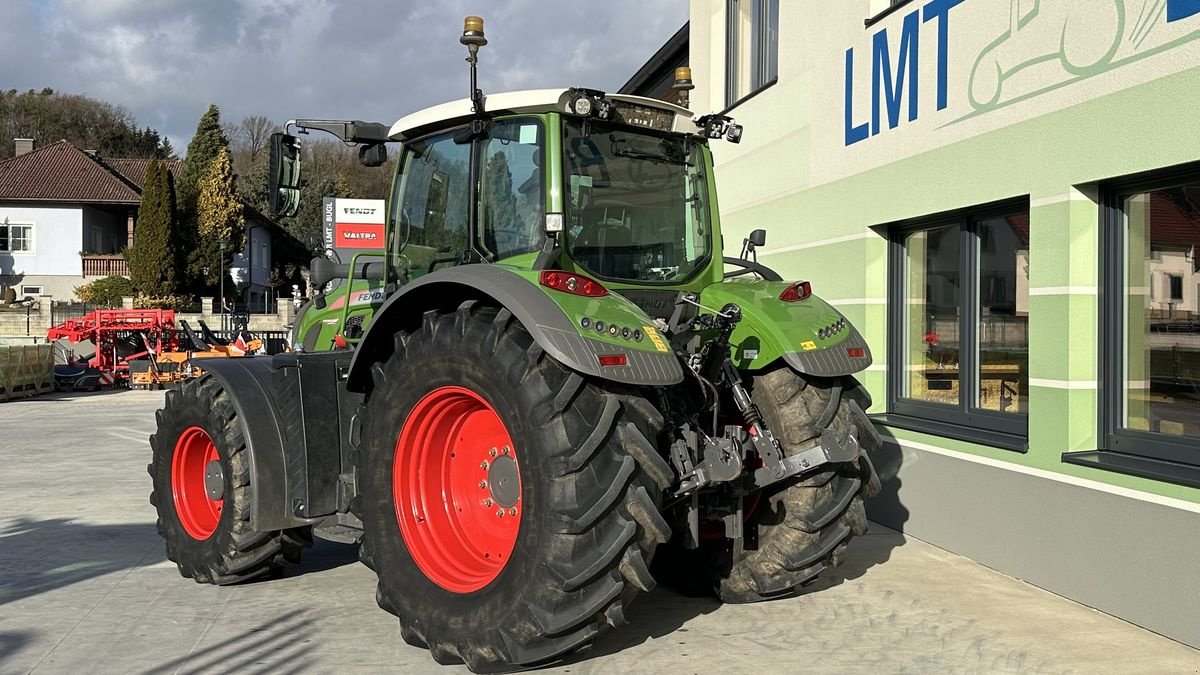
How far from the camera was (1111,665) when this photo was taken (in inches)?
182

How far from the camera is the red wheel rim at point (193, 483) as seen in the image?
20.6 ft

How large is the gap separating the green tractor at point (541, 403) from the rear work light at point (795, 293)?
15 mm

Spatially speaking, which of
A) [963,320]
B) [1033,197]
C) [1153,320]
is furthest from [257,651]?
[963,320]

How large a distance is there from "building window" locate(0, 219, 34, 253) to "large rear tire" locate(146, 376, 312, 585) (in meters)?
46.7

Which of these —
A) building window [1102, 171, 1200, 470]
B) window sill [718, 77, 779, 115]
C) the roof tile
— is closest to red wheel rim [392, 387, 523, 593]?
building window [1102, 171, 1200, 470]

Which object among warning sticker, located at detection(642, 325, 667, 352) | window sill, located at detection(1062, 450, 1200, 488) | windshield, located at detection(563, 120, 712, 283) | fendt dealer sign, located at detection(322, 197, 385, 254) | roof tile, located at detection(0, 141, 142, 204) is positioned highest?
roof tile, located at detection(0, 141, 142, 204)

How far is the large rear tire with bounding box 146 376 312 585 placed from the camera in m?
5.75

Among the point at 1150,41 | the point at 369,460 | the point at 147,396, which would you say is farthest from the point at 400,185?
the point at 147,396

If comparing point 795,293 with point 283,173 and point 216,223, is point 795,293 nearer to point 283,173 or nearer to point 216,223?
point 283,173

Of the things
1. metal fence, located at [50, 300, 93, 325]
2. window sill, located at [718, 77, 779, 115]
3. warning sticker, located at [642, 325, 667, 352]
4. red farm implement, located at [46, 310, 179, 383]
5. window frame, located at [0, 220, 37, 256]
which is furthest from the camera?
window frame, located at [0, 220, 37, 256]

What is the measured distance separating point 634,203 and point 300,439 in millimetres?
2141

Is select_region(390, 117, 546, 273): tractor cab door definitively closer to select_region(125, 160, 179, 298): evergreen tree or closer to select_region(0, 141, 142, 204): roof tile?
select_region(125, 160, 179, 298): evergreen tree

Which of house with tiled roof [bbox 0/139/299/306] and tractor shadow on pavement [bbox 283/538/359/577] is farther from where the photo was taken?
house with tiled roof [bbox 0/139/299/306]

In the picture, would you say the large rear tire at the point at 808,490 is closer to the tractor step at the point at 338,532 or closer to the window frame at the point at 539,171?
the window frame at the point at 539,171
